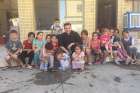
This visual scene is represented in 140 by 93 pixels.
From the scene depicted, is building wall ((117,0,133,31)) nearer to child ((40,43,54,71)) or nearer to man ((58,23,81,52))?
man ((58,23,81,52))

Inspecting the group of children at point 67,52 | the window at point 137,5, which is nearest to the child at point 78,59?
the group of children at point 67,52

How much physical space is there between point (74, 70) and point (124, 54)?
65.3 inches

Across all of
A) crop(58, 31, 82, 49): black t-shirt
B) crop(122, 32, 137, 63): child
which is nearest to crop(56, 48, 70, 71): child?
crop(58, 31, 82, 49): black t-shirt

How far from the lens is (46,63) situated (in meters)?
8.71

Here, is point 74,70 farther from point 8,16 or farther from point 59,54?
point 8,16

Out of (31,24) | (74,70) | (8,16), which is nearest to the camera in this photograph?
(74,70)

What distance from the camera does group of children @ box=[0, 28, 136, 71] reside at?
8.73 metres

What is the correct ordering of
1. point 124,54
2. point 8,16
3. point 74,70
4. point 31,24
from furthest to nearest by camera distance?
point 8,16, point 31,24, point 124,54, point 74,70

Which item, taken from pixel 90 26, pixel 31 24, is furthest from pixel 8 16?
pixel 90 26

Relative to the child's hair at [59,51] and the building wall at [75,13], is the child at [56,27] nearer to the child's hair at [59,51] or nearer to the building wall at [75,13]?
the building wall at [75,13]

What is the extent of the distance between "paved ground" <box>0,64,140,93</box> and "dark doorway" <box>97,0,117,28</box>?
121 inches

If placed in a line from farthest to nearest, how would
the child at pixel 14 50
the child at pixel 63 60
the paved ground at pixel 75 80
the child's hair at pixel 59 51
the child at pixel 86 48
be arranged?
the child at pixel 86 48, the child at pixel 14 50, the child's hair at pixel 59 51, the child at pixel 63 60, the paved ground at pixel 75 80

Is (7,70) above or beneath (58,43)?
beneath

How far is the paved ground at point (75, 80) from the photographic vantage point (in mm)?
7109
